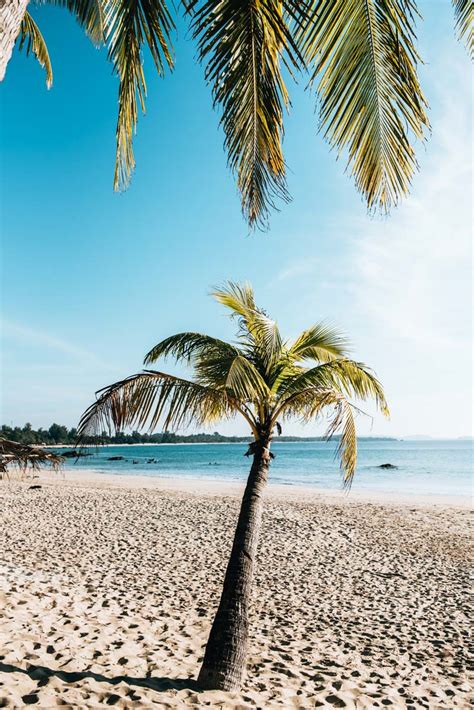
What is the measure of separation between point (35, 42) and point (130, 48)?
3754 mm

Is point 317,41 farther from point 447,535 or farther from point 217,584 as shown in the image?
point 447,535

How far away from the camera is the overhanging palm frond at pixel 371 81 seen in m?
2.87

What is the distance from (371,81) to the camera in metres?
2.89

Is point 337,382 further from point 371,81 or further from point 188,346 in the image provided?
point 371,81

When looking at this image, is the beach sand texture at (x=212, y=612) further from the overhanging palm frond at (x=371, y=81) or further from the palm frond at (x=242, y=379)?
the overhanging palm frond at (x=371, y=81)

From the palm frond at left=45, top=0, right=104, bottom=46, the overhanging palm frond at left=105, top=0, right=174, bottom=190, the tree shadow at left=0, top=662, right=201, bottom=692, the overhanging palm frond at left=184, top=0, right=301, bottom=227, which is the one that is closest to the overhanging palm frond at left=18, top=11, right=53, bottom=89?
the palm frond at left=45, top=0, right=104, bottom=46

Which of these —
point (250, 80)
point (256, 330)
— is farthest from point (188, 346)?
point (250, 80)

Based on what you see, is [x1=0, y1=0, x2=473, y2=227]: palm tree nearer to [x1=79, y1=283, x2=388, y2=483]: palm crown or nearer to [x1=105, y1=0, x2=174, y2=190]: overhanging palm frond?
[x1=105, y1=0, x2=174, y2=190]: overhanging palm frond

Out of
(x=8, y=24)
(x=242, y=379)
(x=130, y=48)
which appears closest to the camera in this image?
(x=8, y=24)

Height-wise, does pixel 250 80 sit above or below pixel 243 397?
above

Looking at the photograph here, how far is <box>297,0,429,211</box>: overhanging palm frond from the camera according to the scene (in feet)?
9.42

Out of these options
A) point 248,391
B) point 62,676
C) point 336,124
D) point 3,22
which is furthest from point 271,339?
point 3,22

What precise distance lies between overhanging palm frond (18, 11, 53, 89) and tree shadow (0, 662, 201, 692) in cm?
663

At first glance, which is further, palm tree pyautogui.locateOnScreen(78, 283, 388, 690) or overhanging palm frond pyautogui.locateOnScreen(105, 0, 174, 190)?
palm tree pyautogui.locateOnScreen(78, 283, 388, 690)
